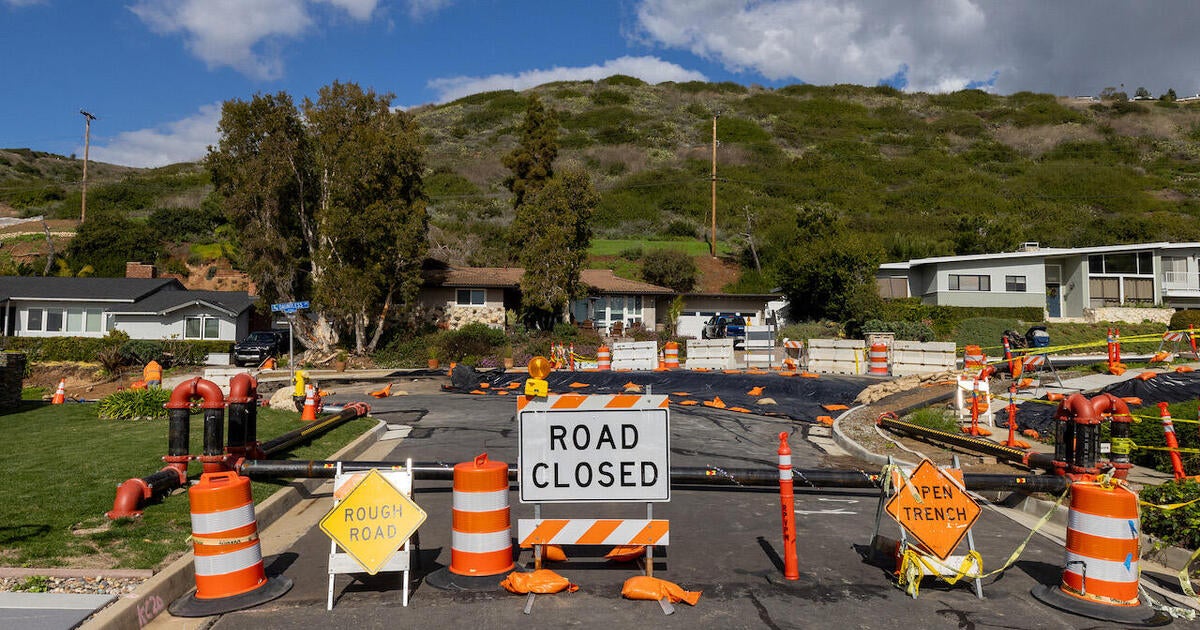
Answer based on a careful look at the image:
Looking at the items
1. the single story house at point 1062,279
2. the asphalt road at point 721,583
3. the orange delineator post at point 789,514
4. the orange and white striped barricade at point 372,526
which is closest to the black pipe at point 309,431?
the asphalt road at point 721,583

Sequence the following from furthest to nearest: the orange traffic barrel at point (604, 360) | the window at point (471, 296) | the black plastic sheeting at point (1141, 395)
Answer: the window at point (471, 296)
the orange traffic barrel at point (604, 360)
the black plastic sheeting at point (1141, 395)

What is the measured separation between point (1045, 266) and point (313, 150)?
4110 centimetres

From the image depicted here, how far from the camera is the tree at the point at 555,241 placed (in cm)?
3825

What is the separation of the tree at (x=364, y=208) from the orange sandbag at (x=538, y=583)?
99.1 ft

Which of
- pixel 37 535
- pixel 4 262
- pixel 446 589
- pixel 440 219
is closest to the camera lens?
pixel 446 589

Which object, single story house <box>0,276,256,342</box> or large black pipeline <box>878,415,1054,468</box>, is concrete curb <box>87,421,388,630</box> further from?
single story house <box>0,276,256,342</box>

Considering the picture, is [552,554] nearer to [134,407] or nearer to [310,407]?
[310,407]

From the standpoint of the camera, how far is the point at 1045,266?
1715 inches

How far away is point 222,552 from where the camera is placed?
233 inches

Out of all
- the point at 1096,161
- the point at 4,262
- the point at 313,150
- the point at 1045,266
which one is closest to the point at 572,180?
the point at 313,150

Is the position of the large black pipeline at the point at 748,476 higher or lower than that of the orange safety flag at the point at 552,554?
higher

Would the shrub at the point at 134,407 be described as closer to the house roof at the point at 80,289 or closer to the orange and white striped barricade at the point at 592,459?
the orange and white striped barricade at the point at 592,459

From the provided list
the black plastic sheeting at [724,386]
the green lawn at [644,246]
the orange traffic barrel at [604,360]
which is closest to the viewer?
the black plastic sheeting at [724,386]

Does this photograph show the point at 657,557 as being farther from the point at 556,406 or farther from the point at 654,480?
the point at 556,406
